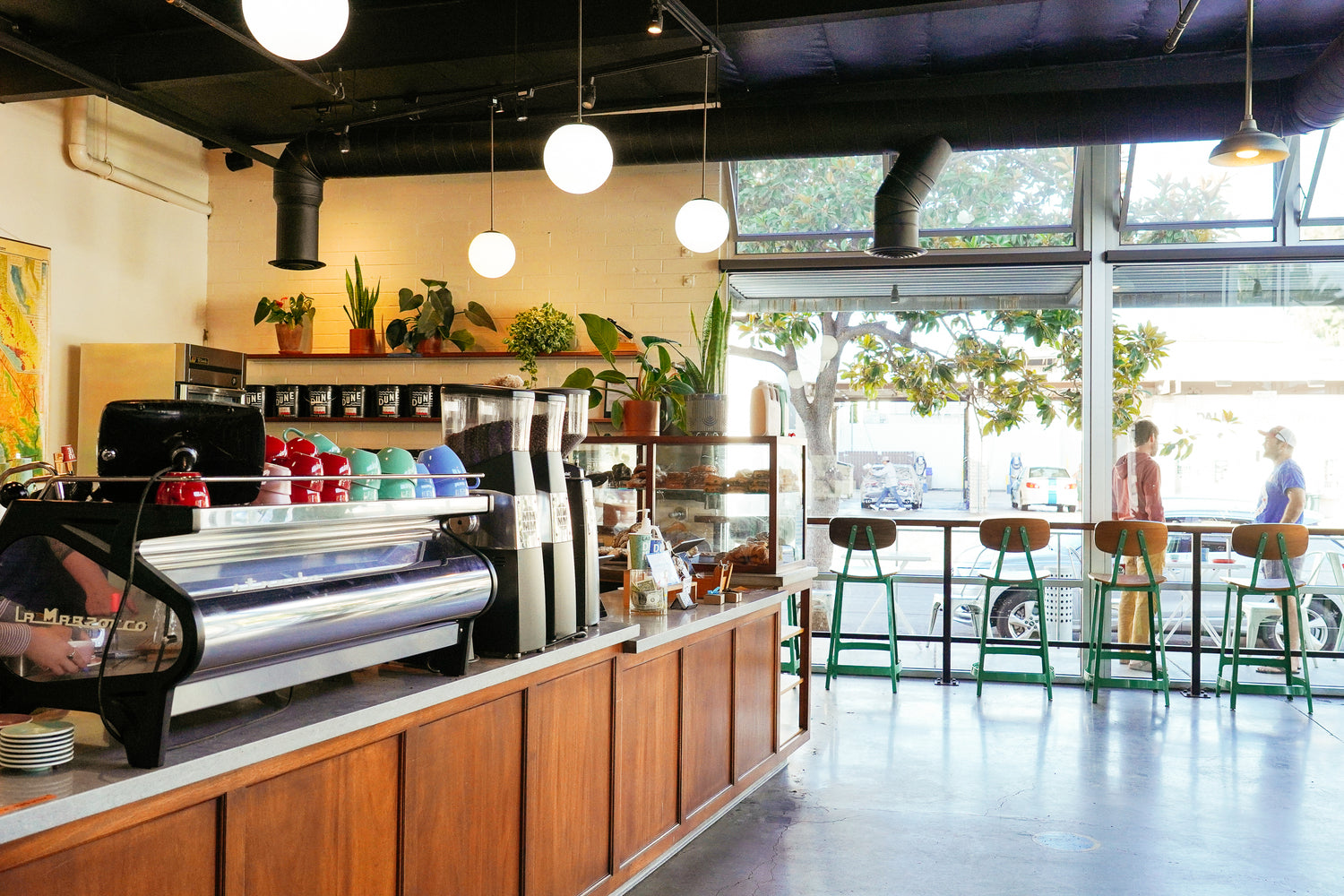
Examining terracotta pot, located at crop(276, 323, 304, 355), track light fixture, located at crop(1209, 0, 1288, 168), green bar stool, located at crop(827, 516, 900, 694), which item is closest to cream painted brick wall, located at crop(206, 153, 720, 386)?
terracotta pot, located at crop(276, 323, 304, 355)

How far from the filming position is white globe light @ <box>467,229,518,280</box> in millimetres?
5836

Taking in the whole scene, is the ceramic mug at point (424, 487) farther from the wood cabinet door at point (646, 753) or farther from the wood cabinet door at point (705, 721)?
the wood cabinet door at point (705, 721)

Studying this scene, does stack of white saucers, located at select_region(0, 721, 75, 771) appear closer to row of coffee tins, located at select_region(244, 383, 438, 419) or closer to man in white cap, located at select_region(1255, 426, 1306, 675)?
row of coffee tins, located at select_region(244, 383, 438, 419)

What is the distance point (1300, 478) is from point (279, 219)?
6.58 metres

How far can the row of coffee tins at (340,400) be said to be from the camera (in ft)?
22.8

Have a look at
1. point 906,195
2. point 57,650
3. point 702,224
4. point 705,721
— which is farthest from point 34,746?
point 906,195

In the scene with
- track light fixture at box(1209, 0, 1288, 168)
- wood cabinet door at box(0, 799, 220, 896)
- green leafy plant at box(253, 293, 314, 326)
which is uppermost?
track light fixture at box(1209, 0, 1288, 168)

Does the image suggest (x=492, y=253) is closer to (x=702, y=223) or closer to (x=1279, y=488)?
(x=702, y=223)

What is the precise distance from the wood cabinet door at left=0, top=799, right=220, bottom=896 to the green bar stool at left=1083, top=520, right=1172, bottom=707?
541cm

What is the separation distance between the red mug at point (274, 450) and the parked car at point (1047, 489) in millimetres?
5601

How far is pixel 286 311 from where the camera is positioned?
7.18 meters

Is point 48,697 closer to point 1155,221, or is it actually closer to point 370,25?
point 370,25

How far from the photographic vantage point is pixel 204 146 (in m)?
7.46

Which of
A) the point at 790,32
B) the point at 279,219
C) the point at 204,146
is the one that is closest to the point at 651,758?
the point at 790,32
